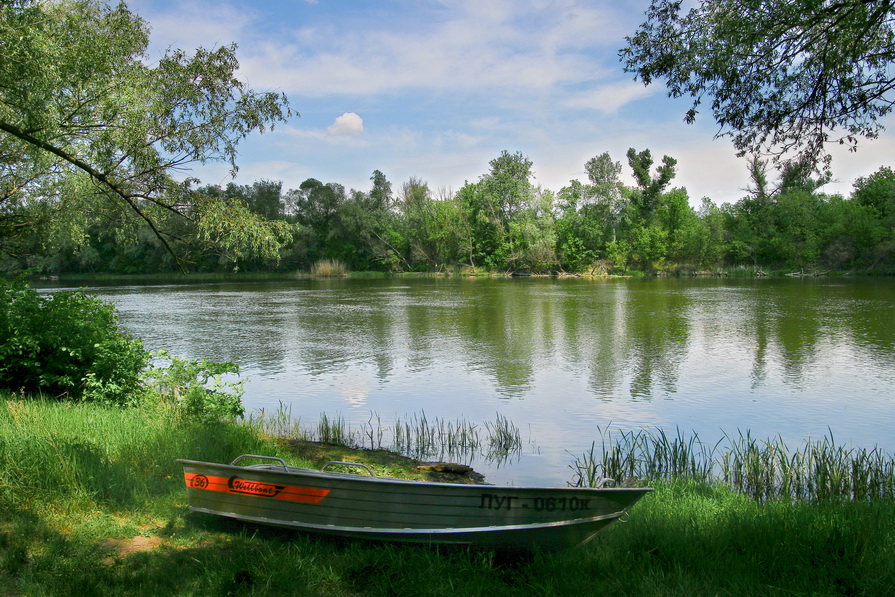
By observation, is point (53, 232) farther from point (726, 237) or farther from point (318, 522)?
point (726, 237)

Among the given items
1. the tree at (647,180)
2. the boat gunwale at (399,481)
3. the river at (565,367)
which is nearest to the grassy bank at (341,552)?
the boat gunwale at (399,481)

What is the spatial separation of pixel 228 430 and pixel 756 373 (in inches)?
517

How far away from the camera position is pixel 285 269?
90.9 metres

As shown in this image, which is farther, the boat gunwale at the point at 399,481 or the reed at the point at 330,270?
the reed at the point at 330,270

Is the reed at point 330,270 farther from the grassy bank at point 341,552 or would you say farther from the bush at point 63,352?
the grassy bank at point 341,552

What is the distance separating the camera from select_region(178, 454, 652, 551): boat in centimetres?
468

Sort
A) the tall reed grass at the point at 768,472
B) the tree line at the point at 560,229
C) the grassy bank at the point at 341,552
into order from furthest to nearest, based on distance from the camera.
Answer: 1. the tree line at the point at 560,229
2. the tall reed grass at the point at 768,472
3. the grassy bank at the point at 341,552

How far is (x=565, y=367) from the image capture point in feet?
55.6

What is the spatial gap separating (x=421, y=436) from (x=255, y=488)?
213 inches

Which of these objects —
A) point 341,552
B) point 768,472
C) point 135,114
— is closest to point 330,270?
point 135,114

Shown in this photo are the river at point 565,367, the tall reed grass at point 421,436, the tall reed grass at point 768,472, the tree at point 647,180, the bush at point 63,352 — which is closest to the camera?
the tall reed grass at point 768,472

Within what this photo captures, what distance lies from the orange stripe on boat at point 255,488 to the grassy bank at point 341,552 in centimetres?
38

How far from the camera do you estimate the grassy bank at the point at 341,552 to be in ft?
14.1

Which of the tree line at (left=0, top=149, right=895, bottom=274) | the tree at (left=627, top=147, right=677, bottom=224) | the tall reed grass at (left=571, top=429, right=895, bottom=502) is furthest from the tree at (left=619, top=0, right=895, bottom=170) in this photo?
the tree at (left=627, top=147, right=677, bottom=224)
